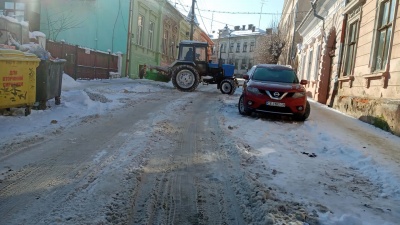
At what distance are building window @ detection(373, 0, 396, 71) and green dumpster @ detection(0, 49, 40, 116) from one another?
28.0ft

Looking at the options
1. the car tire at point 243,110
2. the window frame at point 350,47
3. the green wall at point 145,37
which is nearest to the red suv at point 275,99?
the car tire at point 243,110

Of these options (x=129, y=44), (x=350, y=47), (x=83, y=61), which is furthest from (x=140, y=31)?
(x=350, y=47)

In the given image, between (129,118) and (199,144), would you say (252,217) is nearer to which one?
(199,144)

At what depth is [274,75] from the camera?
9.55 metres

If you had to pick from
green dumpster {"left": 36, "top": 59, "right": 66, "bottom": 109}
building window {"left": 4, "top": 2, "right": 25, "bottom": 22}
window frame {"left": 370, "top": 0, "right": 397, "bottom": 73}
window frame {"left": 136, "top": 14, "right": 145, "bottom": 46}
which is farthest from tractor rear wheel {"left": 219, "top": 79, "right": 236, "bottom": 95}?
building window {"left": 4, "top": 2, "right": 25, "bottom": 22}

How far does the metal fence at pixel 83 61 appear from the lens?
614 inches

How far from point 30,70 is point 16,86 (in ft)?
1.93

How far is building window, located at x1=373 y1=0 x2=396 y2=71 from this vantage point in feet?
29.0

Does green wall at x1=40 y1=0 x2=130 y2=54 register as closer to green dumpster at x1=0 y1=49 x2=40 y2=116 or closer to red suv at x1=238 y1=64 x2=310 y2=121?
red suv at x1=238 y1=64 x2=310 y2=121

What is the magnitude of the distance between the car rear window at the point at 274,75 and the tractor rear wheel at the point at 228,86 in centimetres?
664

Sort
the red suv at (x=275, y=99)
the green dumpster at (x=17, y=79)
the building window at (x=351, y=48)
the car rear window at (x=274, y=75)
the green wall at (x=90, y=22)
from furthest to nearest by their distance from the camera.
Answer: the green wall at (x=90, y=22)
the building window at (x=351, y=48)
the car rear window at (x=274, y=75)
the red suv at (x=275, y=99)
the green dumpster at (x=17, y=79)

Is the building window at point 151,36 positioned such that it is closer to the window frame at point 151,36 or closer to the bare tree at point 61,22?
the window frame at point 151,36

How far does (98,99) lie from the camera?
953cm

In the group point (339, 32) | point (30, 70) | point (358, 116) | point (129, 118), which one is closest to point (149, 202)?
point (129, 118)
